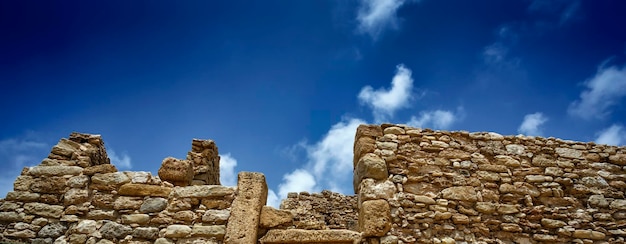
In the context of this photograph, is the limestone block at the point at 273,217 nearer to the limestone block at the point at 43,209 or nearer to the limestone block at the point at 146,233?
the limestone block at the point at 146,233

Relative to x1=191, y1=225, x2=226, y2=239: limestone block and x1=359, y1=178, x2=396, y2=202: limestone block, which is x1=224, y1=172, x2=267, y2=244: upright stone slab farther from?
x1=359, y1=178, x2=396, y2=202: limestone block

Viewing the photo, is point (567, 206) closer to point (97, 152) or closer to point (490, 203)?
point (490, 203)

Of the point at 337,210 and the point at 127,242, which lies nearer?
the point at 127,242

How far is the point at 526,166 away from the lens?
5.55 metres

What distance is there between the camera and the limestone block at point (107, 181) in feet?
16.4

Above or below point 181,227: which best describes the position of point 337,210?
above

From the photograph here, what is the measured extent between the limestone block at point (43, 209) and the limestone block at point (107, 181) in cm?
46

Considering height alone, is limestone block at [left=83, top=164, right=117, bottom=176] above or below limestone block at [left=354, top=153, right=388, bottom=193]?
below

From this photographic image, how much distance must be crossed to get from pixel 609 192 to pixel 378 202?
3.34m

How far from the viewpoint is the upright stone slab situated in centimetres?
471

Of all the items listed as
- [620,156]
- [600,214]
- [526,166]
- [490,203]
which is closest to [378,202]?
[490,203]

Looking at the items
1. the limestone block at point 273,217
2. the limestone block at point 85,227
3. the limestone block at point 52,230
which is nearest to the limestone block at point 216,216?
the limestone block at point 273,217

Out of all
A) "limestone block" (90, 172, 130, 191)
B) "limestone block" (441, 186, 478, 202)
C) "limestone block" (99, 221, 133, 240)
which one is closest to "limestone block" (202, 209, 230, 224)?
"limestone block" (99, 221, 133, 240)

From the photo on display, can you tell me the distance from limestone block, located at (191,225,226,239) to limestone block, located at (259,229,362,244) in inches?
19.4
